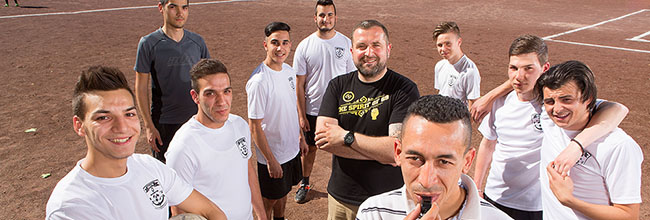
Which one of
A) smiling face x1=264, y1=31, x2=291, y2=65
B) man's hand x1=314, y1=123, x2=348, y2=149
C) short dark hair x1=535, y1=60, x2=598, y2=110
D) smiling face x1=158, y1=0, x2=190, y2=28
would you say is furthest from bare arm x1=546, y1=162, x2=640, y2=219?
smiling face x1=158, y1=0, x2=190, y2=28

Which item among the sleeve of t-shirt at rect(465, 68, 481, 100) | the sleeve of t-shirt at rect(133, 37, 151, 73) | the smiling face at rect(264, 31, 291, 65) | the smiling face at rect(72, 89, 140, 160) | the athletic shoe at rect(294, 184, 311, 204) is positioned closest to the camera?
the smiling face at rect(72, 89, 140, 160)

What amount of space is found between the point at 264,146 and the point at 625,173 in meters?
3.53

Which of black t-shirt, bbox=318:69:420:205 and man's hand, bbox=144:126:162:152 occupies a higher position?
black t-shirt, bbox=318:69:420:205

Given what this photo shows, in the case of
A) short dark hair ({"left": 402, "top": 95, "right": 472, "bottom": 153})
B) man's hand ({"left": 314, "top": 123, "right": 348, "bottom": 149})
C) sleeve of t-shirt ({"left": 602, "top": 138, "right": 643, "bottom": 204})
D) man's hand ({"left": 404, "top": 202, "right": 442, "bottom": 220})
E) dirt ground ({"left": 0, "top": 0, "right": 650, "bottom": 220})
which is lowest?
dirt ground ({"left": 0, "top": 0, "right": 650, "bottom": 220})

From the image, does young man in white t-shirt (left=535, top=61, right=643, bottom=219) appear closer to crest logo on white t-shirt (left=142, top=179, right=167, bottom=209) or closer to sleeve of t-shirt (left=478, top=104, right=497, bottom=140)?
sleeve of t-shirt (left=478, top=104, right=497, bottom=140)

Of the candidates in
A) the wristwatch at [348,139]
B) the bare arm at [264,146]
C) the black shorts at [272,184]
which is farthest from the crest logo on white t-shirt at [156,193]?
the black shorts at [272,184]

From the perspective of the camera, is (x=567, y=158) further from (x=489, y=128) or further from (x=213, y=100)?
(x=213, y=100)

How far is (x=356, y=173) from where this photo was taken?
413cm

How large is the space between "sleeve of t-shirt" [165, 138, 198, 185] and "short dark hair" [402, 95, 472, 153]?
2.16 meters

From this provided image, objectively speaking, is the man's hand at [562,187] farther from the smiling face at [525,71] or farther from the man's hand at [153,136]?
the man's hand at [153,136]

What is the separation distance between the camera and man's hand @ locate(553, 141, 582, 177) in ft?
10.6

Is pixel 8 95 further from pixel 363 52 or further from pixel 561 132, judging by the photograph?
pixel 561 132

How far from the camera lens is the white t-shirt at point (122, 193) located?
9.18 ft

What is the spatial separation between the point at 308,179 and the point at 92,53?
37.1 ft
